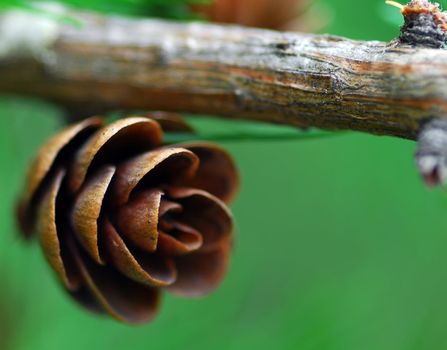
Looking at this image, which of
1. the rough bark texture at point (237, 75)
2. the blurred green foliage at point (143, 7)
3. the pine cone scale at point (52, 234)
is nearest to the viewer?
the rough bark texture at point (237, 75)

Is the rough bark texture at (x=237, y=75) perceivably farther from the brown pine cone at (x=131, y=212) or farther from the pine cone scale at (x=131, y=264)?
the pine cone scale at (x=131, y=264)

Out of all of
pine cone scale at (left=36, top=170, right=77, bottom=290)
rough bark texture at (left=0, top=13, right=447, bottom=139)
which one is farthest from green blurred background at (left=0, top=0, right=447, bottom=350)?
pine cone scale at (left=36, top=170, right=77, bottom=290)

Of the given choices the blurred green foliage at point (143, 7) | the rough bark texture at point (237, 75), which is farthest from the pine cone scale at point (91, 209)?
the blurred green foliage at point (143, 7)

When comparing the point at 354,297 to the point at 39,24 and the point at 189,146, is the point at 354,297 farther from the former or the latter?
the point at 39,24

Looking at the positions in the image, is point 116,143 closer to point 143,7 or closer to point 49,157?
point 49,157

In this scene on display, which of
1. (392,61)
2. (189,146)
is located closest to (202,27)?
(189,146)

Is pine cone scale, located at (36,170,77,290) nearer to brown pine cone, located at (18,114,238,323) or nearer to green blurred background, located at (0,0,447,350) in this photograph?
brown pine cone, located at (18,114,238,323)
